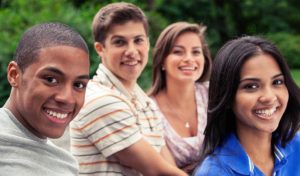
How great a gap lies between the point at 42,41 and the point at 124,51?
4.47 feet

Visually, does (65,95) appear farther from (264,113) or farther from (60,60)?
(264,113)

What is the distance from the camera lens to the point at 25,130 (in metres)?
2.13

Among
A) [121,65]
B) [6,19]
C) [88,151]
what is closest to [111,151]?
[88,151]

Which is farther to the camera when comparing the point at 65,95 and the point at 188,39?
the point at 188,39

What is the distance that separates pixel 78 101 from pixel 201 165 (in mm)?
722

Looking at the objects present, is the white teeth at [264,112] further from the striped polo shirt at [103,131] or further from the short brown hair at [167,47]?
the short brown hair at [167,47]

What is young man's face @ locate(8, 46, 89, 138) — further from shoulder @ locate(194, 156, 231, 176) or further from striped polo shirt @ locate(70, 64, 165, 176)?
striped polo shirt @ locate(70, 64, 165, 176)

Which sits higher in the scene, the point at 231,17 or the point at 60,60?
the point at 60,60

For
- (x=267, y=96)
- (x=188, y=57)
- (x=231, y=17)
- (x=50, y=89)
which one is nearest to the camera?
(x=50, y=89)

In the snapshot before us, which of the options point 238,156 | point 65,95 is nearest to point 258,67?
point 238,156

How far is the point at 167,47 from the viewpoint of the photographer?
408 cm

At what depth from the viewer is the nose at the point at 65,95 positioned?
6.84ft

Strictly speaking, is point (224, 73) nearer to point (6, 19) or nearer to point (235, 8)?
point (6, 19)

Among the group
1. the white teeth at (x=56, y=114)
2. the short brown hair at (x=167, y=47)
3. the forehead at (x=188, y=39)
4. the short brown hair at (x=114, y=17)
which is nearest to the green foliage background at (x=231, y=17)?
the short brown hair at (x=167, y=47)
